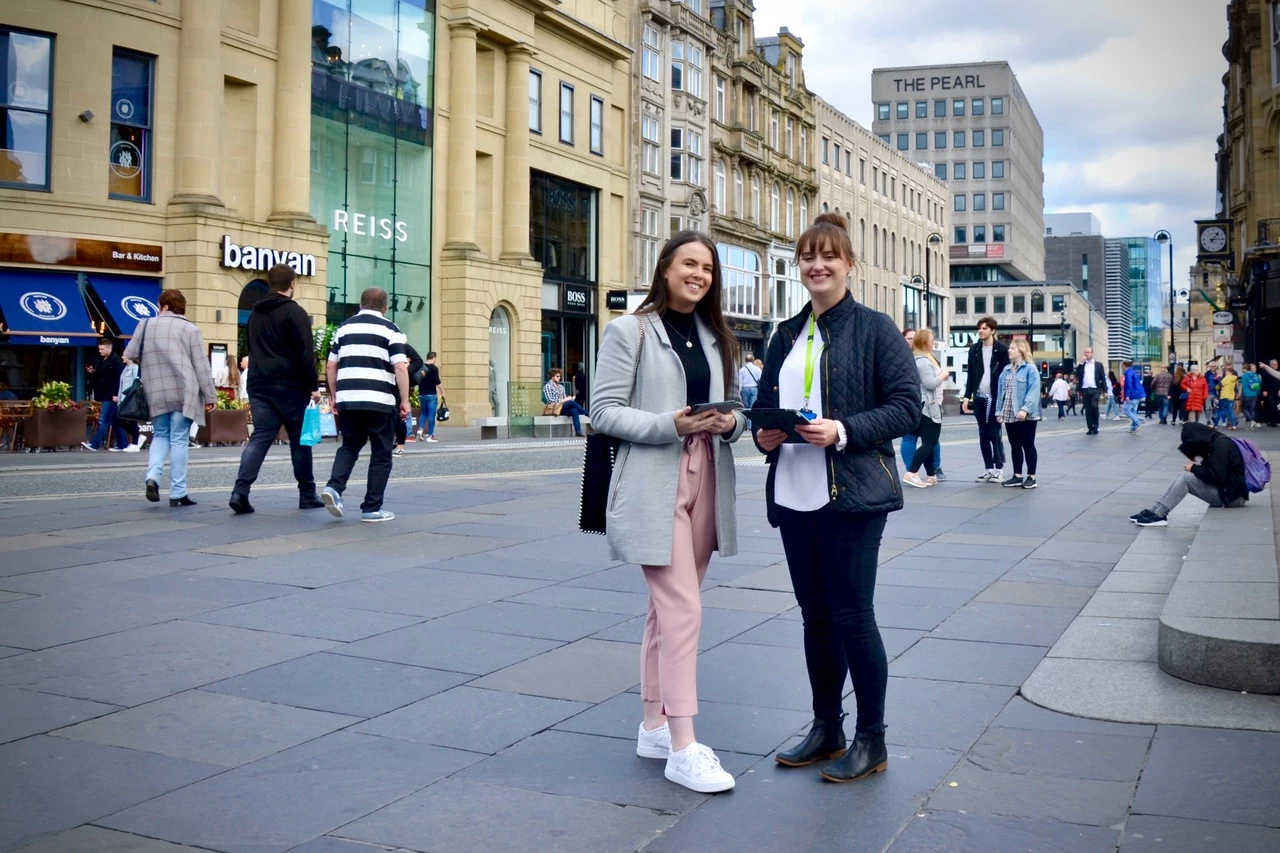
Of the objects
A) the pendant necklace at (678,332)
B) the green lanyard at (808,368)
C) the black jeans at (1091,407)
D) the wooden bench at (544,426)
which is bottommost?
the green lanyard at (808,368)

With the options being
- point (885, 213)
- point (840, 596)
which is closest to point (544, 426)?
point (840, 596)

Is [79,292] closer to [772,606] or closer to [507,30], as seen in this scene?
[507,30]

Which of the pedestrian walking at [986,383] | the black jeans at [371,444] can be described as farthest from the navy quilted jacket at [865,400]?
the pedestrian walking at [986,383]

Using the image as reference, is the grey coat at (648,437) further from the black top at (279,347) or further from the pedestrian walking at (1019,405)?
the pedestrian walking at (1019,405)

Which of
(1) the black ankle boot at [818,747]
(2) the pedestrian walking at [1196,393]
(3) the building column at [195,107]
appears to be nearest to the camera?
(1) the black ankle boot at [818,747]

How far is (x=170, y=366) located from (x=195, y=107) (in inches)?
762

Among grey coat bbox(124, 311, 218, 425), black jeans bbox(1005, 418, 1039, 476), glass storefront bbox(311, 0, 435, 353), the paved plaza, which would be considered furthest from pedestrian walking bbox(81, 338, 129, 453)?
black jeans bbox(1005, 418, 1039, 476)

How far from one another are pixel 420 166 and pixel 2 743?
3399 cm

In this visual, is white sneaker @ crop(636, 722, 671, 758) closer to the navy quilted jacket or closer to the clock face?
the navy quilted jacket

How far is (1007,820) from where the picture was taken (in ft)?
12.6

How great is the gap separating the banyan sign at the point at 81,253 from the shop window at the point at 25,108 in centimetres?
117

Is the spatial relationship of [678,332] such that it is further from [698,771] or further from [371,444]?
[371,444]

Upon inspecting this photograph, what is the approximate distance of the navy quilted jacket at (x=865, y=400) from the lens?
164 inches

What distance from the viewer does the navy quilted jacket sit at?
164 inches
